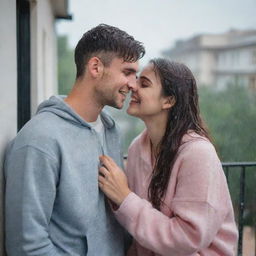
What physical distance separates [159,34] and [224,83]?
6.82 meters

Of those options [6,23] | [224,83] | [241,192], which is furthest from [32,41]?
[224,83]

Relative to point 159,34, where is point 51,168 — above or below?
below

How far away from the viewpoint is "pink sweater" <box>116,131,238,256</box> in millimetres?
1475

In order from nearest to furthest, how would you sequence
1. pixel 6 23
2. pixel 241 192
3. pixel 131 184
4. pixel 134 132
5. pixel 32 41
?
pixel 6 23, pixel 131 184, pixel 241 192, pixel 32 41, pixel 134 132

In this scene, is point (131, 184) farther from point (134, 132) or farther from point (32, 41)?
point (134, 132)

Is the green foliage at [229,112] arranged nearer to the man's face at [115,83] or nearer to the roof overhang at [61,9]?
the roof overhang at [61,9]

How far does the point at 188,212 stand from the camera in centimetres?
148

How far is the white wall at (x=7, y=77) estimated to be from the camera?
1.50 meters

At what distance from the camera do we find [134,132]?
16219mm

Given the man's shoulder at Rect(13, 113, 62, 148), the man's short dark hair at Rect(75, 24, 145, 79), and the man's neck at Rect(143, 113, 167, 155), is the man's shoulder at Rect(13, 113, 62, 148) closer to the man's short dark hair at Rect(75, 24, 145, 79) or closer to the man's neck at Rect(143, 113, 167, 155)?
the man's short dark hair at Rect(75, 24, 145, 79)

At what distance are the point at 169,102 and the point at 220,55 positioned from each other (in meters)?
29.8

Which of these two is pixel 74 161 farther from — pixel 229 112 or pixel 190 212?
pixel 229 112

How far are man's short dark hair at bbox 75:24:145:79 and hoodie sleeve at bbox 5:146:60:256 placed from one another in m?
0.52

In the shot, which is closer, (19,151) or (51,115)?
(19,151)
